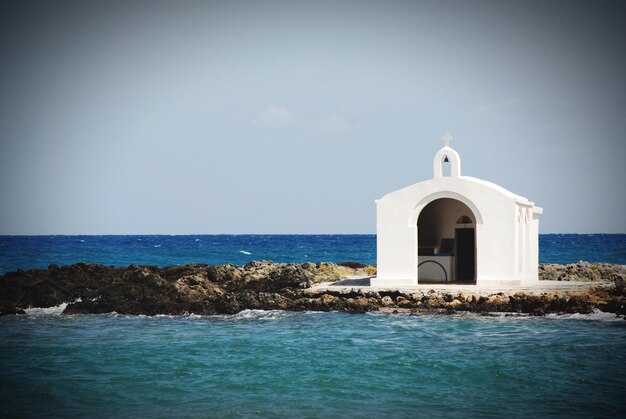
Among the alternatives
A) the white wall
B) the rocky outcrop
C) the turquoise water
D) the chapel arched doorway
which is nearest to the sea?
the turquoise water

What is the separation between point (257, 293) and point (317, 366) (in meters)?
9.86

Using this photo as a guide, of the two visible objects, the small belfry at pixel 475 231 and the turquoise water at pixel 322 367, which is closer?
the turquoise water at pixel 322 367

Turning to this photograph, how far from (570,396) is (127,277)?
21.5m

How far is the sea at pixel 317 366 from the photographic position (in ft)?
Answer: 48.6

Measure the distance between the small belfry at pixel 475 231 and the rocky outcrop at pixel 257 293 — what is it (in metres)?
1.42

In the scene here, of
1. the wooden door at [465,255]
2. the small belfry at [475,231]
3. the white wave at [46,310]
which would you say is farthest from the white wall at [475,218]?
the white wave at [46,310]

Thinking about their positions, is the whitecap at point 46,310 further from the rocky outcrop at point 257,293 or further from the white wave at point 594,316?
the white wave at point 594,316

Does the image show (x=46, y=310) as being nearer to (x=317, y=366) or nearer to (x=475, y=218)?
(x=317, y=366)

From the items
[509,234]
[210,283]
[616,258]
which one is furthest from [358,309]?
[616,258]

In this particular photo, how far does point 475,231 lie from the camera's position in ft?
85.1

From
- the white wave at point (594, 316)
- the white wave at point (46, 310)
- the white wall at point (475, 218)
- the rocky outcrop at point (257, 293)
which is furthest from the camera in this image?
the white wave at point (46, 310)

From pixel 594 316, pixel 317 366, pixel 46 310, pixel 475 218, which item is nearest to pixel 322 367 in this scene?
pixel 317 366

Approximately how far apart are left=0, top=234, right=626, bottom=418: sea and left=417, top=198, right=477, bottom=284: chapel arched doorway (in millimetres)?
4911

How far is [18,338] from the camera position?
22781 mm
